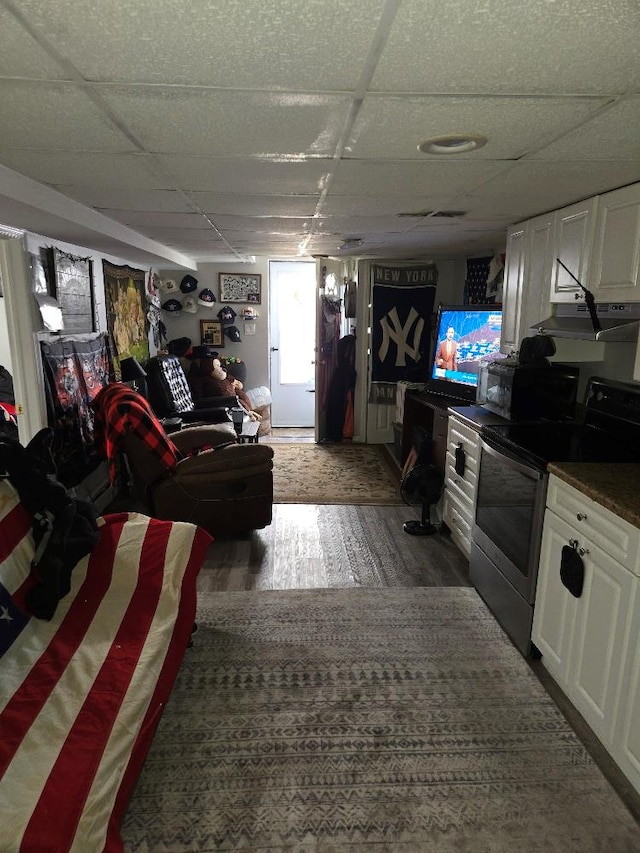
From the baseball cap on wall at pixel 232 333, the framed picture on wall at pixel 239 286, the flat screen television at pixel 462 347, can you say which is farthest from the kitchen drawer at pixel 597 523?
the framed picture on wall at pixel 239 286

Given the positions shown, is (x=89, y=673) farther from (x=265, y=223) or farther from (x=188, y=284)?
(x=188, y=284)

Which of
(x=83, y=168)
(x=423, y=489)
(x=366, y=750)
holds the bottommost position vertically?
(x=366, y=750)

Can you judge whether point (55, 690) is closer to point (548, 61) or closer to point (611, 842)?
point (611, 842)

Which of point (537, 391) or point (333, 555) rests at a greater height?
point (537, 391)

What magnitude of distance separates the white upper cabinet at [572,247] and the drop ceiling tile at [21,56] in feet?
7.39

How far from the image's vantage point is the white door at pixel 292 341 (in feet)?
23.3

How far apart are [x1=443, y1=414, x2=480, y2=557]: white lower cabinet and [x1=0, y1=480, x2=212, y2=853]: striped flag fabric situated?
5.32 ft

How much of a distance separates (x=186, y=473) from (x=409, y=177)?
6.72ft

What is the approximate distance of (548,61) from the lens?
1.22 m

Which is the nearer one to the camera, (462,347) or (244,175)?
Result: (244,175)

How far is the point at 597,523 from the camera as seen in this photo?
1.92 m

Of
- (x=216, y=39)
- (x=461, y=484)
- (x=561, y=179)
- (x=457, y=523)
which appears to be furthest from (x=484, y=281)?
(x=216, y=39)

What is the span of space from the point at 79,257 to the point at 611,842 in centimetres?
416

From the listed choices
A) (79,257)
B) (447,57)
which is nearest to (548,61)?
(447,57)
